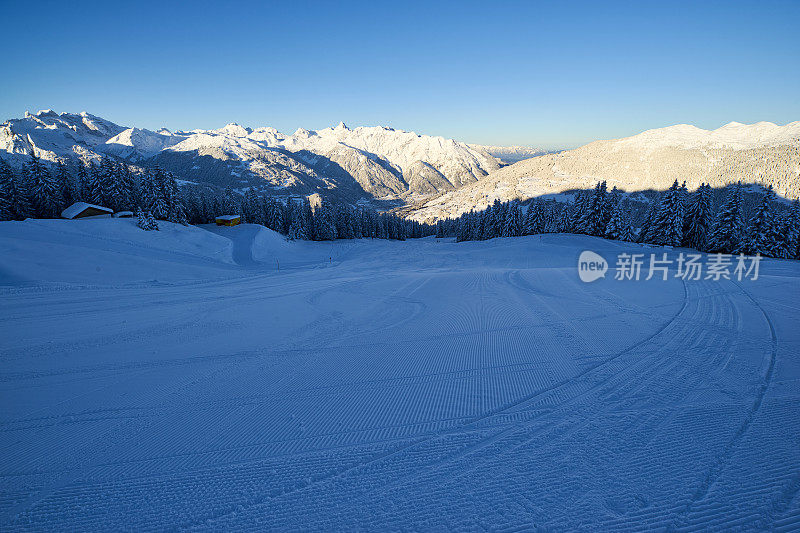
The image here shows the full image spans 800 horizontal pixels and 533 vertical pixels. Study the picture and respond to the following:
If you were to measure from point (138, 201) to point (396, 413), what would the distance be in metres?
50.1

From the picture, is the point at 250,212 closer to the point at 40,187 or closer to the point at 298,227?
the point at 298,227

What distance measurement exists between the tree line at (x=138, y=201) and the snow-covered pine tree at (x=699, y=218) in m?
48.2

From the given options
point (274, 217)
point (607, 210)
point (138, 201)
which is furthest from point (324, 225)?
point (607, 210)

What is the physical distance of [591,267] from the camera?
20.7 m

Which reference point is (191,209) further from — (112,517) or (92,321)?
(112,517)

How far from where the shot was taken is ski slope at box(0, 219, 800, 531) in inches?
148

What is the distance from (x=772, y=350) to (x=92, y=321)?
21.1 m

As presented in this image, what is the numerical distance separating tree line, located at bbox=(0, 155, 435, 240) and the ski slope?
2616 cm

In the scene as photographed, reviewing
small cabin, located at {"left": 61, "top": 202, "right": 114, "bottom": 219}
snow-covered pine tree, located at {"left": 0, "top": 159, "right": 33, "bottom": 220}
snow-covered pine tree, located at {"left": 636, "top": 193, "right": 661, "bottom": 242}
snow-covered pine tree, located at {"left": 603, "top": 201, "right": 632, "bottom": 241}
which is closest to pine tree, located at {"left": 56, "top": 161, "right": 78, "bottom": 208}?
snow-covered pine tree, located at {"left": 0, "top": 159, "right": 33, "bottom": 220}

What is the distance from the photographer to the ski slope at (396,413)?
12.4 ft

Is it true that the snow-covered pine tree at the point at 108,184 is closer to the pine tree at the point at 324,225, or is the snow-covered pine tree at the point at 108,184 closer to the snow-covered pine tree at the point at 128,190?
the snow-covered pine tree at the point at 128,190

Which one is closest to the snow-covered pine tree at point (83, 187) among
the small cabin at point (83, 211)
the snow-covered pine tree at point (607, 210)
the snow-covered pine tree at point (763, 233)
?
the small cabin at point (83, 211)

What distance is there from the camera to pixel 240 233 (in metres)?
38.2

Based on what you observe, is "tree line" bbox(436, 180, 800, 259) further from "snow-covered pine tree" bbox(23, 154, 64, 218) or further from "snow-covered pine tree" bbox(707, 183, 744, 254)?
"snow-covered pine tree" bbox(23, 154, 64, 218)
